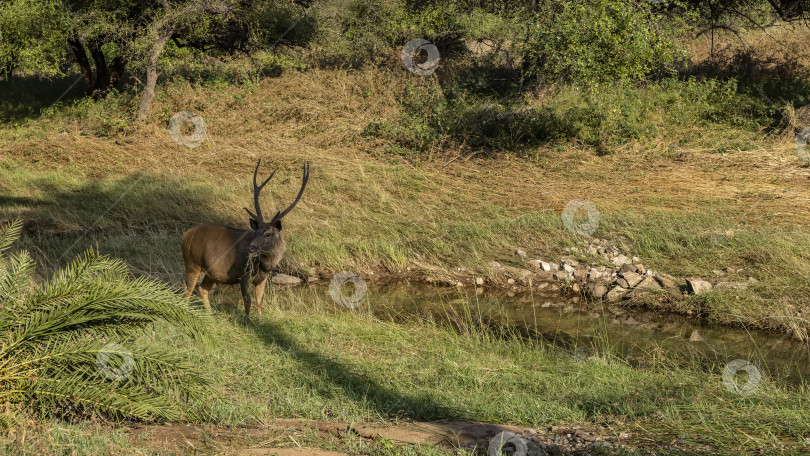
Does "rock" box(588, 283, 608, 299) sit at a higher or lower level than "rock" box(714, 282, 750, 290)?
lower

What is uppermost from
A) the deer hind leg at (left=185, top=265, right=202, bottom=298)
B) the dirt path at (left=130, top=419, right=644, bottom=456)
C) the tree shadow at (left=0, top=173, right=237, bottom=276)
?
the dirt path at (left=130, top=419, right=644, bottom=456)

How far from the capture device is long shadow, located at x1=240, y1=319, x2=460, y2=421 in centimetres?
516

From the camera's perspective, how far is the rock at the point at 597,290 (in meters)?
10.0

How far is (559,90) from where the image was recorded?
17906mm

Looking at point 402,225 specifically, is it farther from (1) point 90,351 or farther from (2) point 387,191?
(1) point 90,351

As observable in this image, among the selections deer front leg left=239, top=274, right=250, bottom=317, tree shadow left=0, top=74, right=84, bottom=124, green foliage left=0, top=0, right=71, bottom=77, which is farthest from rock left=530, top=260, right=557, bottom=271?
tree shadow left=0, top=74, right=84, bottom=124

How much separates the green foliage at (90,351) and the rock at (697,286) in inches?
263

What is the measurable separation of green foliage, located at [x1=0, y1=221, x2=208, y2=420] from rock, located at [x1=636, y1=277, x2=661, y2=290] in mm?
6513

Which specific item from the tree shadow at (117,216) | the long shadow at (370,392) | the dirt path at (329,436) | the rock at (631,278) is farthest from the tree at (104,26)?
the dirt path at (329,436)

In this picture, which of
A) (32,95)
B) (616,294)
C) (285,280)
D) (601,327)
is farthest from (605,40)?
(32,95)

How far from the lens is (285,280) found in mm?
10891

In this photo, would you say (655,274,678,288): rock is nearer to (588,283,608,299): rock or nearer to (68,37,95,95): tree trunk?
(588,283,608,299): rock

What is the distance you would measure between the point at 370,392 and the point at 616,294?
530 centimetres

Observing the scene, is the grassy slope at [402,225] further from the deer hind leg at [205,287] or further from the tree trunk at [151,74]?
the deer hind leg at [205,287]
